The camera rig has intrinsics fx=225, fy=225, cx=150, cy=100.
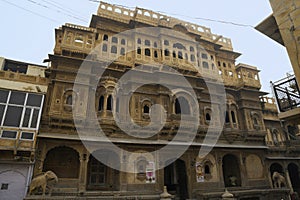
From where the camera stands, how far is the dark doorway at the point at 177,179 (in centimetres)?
1766

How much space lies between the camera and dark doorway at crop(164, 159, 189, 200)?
1766 centimetres

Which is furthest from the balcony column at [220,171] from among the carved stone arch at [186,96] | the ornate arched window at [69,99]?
the ornate arched window at [69,99]

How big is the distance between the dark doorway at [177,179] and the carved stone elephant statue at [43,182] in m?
9.08

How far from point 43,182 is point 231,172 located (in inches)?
605

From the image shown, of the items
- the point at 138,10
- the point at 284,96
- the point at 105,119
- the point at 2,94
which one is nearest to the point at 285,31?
the point at 284,96

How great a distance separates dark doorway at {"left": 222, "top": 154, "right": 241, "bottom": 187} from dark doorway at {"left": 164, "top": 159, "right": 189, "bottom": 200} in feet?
13.7

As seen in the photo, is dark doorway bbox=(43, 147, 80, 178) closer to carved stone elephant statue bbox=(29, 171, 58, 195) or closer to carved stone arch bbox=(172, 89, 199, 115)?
carved stone elephant statue bbox=(29, 171, 58, 195)

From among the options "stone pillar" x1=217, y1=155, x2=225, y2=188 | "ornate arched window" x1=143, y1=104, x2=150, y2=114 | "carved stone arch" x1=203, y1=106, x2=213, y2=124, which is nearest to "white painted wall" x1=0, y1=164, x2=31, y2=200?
"ornate arched window" x1=143, y1=104, x2=150, y2=114

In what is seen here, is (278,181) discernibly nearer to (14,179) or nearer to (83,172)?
(83,172)

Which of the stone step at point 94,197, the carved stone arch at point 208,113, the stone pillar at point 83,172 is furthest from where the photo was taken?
the carved stone arch at point 208,113

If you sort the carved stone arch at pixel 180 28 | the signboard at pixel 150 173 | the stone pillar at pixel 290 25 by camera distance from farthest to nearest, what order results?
the carved stone arch at pixel 180 28
the signboard at pixel 150 173
the stone pillar at pixel 290 25

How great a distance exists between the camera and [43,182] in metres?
12.1

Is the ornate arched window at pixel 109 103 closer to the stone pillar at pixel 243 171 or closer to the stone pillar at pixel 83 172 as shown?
the stone pillar at pixel 83 172

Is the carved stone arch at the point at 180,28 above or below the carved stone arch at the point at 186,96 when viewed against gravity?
above
